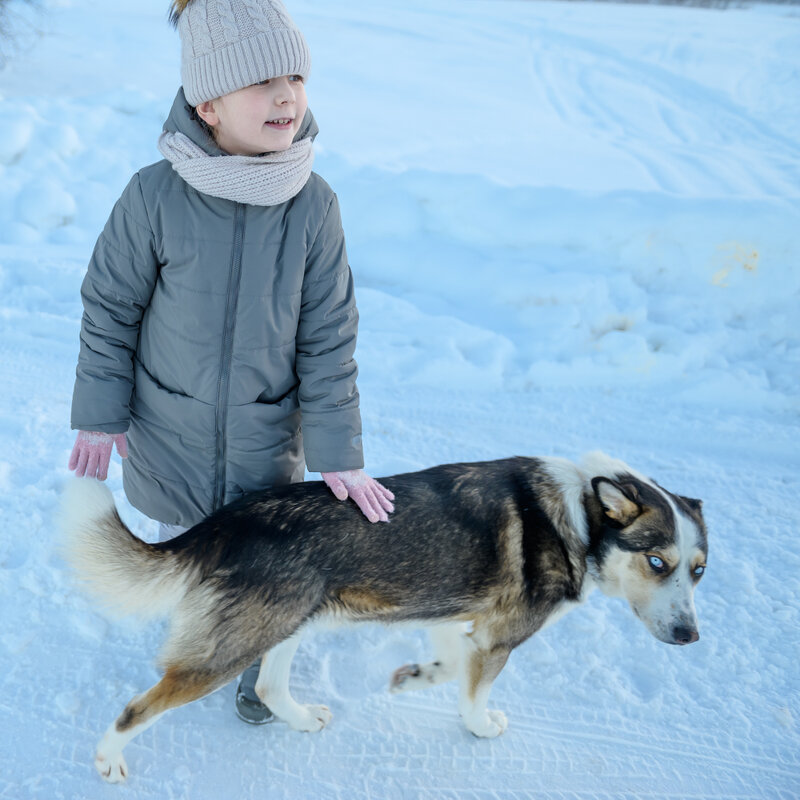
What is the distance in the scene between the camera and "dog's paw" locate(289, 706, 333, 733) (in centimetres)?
252

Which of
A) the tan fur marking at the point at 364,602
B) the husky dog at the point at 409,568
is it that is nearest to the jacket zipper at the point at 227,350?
the husky dog at the point at 409,568

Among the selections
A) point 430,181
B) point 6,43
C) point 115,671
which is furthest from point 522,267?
point 6,43

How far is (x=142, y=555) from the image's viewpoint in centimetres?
213

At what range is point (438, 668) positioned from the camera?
2.67 m

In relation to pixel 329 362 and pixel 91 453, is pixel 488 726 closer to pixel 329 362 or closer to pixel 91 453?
pixel 329 362

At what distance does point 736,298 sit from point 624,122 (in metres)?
4.16

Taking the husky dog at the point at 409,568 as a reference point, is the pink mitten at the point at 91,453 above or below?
above

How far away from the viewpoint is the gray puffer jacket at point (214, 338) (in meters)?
2.09

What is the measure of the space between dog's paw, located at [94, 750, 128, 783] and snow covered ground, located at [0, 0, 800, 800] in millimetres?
48

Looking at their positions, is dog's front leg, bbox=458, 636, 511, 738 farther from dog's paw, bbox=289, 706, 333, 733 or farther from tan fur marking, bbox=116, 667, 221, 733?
tan fur marking, bbox=116, 667, 221, 733

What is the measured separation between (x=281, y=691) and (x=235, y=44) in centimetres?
201

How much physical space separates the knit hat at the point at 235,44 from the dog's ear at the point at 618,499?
1.58 metres

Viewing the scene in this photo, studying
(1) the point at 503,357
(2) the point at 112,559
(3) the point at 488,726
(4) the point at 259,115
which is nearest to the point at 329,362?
(4) the point at 259,115

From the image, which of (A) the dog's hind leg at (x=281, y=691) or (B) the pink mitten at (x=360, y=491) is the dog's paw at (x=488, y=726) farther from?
(B) the pink mitten at (x=360, y=491)
